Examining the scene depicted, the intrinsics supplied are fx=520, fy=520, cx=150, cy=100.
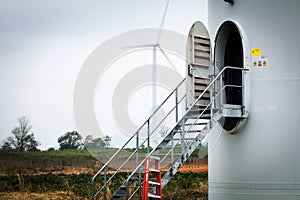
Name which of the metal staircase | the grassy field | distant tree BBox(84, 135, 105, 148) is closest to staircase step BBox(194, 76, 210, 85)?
the metal staircase

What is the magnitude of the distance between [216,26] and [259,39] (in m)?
1.22

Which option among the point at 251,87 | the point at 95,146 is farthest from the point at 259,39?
the point at 95,146

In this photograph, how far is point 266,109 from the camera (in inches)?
366

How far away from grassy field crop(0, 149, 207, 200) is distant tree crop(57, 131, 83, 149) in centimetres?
29

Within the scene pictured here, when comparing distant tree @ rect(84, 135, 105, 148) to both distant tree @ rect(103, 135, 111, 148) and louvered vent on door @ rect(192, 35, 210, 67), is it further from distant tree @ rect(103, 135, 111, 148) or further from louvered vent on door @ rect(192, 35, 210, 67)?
louvered vent on door @ rect(192, 35, 210, 67)

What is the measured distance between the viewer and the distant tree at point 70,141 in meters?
18.9

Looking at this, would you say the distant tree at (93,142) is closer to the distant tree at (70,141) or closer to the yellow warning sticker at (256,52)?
the distant tree at (70,141)

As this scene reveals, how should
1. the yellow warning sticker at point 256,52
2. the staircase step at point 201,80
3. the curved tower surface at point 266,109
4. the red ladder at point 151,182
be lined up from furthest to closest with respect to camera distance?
the staircase step at point 201,80 < the yellow warning sticker at point 256,52 < the curved tower surface at point 266,109 < the red ladder at point 151,182

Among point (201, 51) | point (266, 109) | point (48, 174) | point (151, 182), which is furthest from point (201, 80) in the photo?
point (48, 174)

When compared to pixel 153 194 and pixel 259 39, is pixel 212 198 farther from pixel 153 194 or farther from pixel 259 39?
pixel 259 39

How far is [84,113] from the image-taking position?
10945mm

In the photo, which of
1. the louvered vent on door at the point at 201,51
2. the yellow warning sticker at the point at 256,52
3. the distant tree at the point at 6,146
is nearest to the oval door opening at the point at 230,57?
the louvered vent on door at the point at 201,51

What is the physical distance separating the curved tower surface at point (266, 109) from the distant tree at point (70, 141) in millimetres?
9860

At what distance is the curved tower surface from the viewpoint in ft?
29.8
